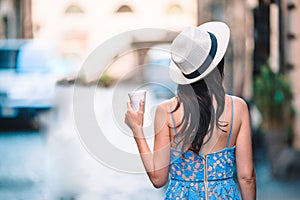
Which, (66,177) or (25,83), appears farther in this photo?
(25,83)

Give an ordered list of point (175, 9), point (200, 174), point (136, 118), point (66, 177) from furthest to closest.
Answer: point (175, 9) → point (66, 177) → point (200, 174) → point (136, 118)

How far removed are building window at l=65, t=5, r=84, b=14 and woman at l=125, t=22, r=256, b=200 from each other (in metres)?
42.7

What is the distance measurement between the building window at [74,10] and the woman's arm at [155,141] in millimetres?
42694

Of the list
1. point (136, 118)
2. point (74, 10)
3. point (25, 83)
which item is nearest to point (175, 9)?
point (74, 10)

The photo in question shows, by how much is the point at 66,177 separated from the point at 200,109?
6.68 metres

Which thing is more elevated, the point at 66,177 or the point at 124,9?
the point at 124,9

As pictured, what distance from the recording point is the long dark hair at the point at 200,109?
3.60m

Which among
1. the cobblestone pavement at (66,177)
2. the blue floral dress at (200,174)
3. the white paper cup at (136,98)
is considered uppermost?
the white paper cup at (136,98)

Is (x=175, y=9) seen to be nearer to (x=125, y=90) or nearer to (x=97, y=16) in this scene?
(x=97, y=16)

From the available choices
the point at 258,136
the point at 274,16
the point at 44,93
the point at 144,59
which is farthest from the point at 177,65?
the point at 274,16

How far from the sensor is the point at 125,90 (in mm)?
4141

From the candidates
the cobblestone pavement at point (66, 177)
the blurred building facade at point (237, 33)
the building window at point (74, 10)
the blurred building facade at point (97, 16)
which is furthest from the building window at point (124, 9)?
the cobblestone pavement at point (66, 177)

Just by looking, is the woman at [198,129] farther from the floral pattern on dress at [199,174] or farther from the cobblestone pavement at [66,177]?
the cobblestone pavement at [66,177]

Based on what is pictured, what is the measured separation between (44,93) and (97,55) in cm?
1200
